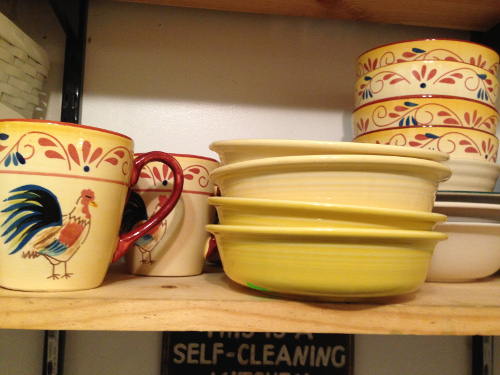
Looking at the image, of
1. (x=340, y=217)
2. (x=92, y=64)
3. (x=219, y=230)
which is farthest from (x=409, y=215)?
(x=92, y=64)

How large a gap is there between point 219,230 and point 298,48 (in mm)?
531

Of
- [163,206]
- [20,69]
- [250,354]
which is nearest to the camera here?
[163,206]

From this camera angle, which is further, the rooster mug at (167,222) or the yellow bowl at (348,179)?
the rooster mug at (167,222)

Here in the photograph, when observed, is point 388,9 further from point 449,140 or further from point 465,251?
point 465,251

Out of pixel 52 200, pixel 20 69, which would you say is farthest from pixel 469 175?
pixel 20 69

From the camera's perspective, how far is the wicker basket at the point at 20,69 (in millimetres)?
533

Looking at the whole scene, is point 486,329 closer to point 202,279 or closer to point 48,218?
point 202,279

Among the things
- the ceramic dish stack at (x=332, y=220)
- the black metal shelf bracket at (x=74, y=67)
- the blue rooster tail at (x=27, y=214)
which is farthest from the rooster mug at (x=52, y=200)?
the black metal shelf bracket at (x=74, y=67)

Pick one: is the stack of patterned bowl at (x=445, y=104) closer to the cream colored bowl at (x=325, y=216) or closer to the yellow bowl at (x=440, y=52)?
the yellow bowl at (x=440, y=52)

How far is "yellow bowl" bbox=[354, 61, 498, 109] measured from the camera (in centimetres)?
54

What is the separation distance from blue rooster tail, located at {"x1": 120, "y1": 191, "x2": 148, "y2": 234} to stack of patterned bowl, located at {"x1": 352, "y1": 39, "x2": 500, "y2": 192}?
0.35m

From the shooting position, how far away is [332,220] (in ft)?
1.21

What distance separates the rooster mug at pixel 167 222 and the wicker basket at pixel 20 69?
244 mm

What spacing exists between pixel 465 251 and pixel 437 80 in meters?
0.24
